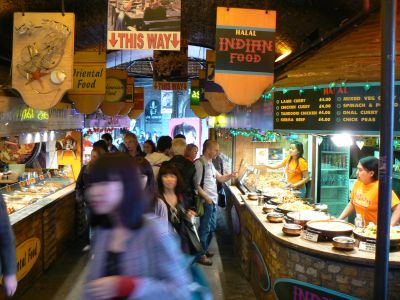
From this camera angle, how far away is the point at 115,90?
440 inches

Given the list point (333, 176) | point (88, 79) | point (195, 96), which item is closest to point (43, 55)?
point (88, 79)

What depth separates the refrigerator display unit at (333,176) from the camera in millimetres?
10227

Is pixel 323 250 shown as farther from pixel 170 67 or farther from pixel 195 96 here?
pixel 195 96

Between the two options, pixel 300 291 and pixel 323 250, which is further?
pixel 300 291

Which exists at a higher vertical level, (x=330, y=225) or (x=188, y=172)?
(x=188, y=172)

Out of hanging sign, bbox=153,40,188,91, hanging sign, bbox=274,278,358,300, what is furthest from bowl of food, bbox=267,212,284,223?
hanging sign, bbox=153,40,188,91

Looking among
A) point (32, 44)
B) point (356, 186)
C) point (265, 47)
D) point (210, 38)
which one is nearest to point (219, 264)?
point (356, 186)

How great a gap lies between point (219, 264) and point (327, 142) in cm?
404

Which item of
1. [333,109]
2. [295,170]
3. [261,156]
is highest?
[333,109]

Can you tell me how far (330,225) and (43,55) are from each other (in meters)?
4.44

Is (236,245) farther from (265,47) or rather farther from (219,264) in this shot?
(265,47)

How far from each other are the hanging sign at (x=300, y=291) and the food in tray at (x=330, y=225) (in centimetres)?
64

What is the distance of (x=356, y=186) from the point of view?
6.08m

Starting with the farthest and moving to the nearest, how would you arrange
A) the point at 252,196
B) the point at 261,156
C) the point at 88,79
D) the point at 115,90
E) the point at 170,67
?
the point at 170,67 < the point at 261,156 < the point at 115,90 < the point at 88,79 < the point at 252,196
